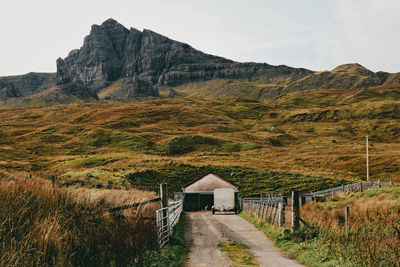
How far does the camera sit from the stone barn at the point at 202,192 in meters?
47.7

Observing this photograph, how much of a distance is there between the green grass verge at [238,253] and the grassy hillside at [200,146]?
2097 cm

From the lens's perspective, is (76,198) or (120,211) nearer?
(76,198)

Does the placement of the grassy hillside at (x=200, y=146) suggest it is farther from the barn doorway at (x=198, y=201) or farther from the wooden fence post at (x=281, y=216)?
the wooden fence post at (x=281, y=216)

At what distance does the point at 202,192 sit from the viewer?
157 ft

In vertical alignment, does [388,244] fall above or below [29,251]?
below

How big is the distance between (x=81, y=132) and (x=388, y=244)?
129 meters

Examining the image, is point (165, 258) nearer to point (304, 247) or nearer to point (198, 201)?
point (304, 247)

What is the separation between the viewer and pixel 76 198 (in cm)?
857

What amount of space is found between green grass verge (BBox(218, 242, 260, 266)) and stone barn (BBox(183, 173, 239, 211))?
32379 millimetres

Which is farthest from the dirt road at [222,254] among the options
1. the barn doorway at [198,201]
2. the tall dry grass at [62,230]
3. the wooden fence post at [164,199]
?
the barn doorway at [198,201]

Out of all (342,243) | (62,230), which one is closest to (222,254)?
(342,243)

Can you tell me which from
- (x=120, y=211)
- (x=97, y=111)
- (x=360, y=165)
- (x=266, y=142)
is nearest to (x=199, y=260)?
(x=120, y=211)

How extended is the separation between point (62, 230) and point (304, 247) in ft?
31.7

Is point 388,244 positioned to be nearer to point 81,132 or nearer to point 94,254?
point 94,254
